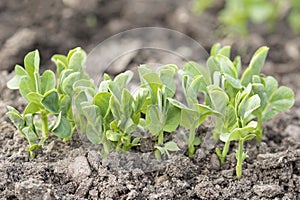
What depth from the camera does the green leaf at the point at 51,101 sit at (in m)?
1.79

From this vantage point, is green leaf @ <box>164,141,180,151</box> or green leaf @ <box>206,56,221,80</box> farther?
green leaf @ <box>206,56,221,80</box>

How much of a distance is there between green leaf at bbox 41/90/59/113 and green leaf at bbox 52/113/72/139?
0.03 metres

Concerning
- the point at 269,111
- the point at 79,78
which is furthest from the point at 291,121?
the point at 79,78

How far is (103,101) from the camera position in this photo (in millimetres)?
1786

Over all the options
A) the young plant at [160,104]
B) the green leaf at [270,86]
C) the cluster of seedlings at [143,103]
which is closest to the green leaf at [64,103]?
→ the cluster of seedlings at [143,103]

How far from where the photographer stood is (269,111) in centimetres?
200

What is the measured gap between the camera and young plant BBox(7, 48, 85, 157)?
1813 mm

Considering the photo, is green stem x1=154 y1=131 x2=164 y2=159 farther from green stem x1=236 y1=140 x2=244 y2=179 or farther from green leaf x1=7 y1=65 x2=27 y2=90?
green leaf x1=7 y1=65 x2=27 y2=90

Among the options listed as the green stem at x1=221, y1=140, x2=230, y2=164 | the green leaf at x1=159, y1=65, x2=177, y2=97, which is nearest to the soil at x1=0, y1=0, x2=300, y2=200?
the green stem at x1=221, y1=140, x2=230, y2=164

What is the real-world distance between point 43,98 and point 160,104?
14.3 inches

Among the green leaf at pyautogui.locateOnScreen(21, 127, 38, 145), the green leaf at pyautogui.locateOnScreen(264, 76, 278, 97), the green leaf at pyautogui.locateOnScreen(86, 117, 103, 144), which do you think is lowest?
the green leaf at pyautogui.locateOnScreen(86, 117, 103, 144)

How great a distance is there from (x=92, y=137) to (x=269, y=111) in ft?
2.05

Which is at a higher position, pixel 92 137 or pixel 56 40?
pixel 56 40

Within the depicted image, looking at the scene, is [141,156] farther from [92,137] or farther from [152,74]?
[152,74]
